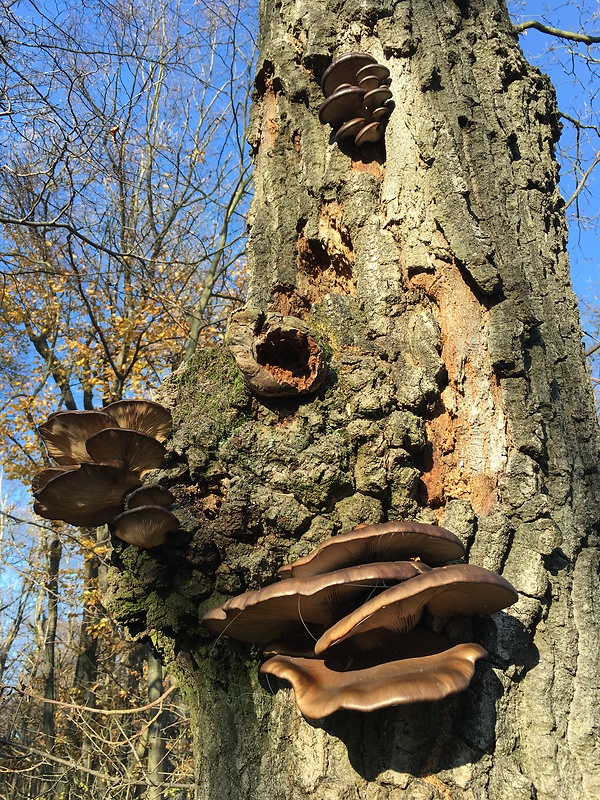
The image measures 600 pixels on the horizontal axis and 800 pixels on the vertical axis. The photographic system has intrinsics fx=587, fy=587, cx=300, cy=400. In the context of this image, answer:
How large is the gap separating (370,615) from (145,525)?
0.83m

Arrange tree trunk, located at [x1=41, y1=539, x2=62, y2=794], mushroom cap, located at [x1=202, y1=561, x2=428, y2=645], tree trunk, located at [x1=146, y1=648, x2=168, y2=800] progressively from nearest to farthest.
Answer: mushroom cap, located at [x1=202, y1=561, x2=428, y2=645] → tree trunk, located at [x1=146, y1=648, x2=168, y2=800] → tree trunk, located at [x1=41, y1=539, x2=62, y2=794]

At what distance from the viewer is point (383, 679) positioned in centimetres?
146

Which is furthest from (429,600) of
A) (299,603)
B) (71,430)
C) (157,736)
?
(157,736)

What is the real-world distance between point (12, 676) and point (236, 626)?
2225 centimetres

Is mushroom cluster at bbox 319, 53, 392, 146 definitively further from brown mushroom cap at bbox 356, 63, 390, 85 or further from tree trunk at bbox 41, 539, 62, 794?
tree trunk at bbox 41, 539, 62, 794

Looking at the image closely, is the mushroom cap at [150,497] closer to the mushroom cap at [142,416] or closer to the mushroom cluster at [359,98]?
the mushroom cap at [142,416]

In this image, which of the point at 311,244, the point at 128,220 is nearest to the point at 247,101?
Answer: the point at 128,220

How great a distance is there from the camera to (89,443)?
78.9 inches

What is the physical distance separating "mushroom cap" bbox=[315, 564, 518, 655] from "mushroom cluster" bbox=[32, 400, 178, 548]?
709 millimetres

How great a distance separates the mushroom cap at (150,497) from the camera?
1936 mm

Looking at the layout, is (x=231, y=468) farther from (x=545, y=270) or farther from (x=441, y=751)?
(x=545, y=270)

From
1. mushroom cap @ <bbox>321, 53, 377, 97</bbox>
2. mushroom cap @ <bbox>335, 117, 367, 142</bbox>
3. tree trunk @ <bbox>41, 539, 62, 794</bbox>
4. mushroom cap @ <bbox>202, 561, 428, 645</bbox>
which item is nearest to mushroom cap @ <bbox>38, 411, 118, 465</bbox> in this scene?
mushroom cap @ <bbox>202, 561, 428, 645</bbox>

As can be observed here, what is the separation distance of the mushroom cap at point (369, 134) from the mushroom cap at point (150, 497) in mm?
1748

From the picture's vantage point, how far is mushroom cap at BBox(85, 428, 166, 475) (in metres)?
1.96
